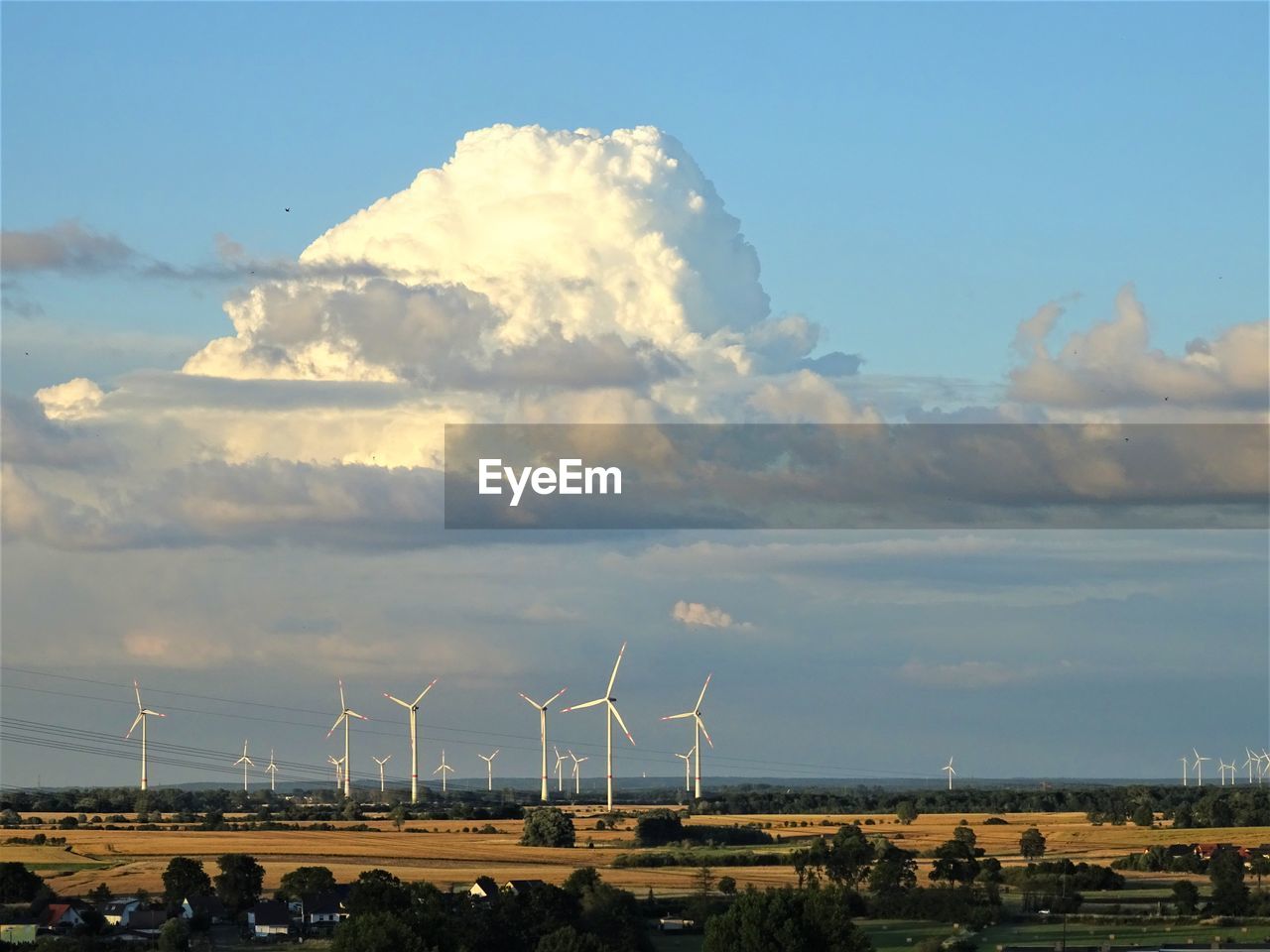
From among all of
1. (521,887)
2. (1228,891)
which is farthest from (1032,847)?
(521,887)

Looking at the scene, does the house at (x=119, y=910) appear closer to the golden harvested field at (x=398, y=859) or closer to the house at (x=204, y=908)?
the house at (x=204, y=908)

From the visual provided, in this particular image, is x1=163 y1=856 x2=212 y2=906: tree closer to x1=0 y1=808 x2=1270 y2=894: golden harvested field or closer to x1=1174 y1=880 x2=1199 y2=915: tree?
x1=0 y1=808 x2=1270 y2=894: golden harvested field

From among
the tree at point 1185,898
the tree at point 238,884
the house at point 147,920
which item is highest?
the tree at point 238,884

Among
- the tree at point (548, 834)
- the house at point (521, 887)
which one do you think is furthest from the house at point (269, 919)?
the tree at point (548, 834)

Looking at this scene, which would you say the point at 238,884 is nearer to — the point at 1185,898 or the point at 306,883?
the point at 306,883

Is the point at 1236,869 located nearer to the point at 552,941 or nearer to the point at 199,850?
the point at 552,941

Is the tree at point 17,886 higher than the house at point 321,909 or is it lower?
higher
